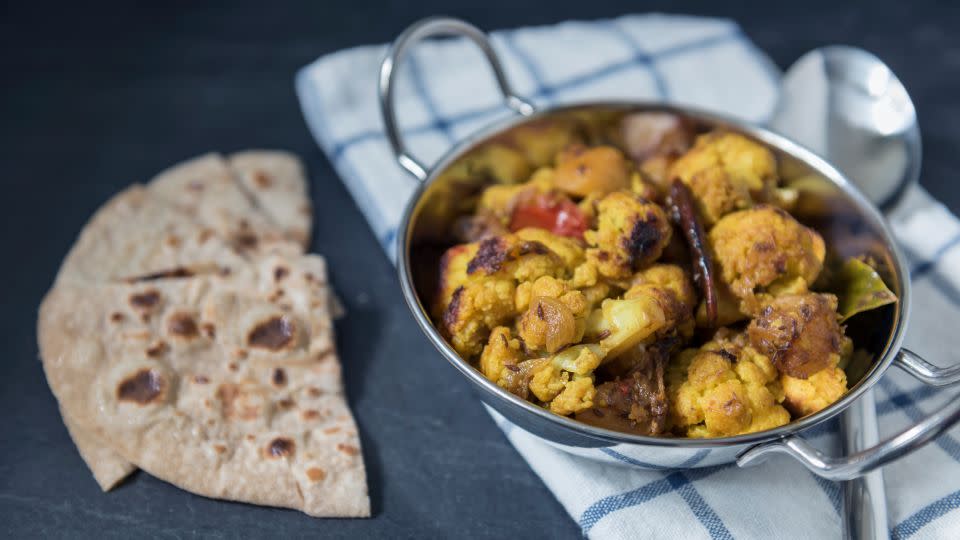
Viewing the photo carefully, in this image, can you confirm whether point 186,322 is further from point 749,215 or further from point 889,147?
point 889,147

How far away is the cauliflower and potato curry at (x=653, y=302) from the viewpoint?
1.15 m

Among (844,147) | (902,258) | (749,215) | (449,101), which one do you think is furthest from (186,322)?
(844,147)

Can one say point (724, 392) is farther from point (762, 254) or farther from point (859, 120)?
point (859, 120)

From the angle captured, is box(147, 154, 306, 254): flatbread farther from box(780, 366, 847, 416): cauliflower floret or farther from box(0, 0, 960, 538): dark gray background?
box(780, 366, 847, 416): cauliflower floret

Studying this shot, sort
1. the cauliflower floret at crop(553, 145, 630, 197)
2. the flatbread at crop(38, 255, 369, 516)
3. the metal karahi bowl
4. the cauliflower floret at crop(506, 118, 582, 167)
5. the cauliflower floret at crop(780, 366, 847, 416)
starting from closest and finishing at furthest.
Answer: the metal karahi bowl < the cauliflower floret at crop(780, 366, 847, 416) < the flatbread at crop(38, 255, 369, 516) < the cauliflower floret at crop(553, 145, 630, 197) < the cauliflower floret at crop(506, 118, 582, 167)

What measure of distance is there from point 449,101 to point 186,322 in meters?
0.80

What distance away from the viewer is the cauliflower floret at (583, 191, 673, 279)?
1.26 m

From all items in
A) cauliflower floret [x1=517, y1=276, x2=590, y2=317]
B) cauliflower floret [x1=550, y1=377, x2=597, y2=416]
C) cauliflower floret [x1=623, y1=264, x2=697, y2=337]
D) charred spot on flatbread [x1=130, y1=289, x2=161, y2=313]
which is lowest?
charred spot on flatbread [x1=130, y1=289, x2=161, y2=313]

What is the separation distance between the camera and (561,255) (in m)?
1.29

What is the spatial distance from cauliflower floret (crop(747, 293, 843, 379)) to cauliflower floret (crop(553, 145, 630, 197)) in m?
0.33

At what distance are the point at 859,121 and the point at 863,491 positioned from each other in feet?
2.76

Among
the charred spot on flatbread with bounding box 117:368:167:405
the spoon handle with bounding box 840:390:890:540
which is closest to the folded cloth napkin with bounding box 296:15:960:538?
the spoon handle with bounding box 840:390:890:540

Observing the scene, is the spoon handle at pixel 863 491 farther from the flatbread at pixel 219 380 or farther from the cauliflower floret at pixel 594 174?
the flatbread at pixel 219 380

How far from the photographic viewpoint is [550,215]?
4.58 feet
